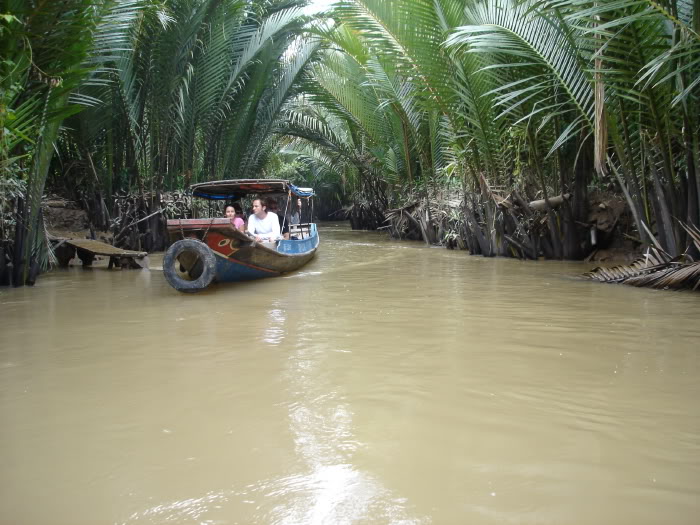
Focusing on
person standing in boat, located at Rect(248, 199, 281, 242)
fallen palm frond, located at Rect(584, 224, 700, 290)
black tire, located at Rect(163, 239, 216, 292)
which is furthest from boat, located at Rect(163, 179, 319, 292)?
fallen palm frond, located at Rect(584, 224, 700, 290)

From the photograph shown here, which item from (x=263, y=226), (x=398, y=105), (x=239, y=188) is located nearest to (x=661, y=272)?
(x=263, y=226)

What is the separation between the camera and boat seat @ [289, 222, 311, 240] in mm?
11981

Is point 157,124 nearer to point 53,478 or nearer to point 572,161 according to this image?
point 572,161

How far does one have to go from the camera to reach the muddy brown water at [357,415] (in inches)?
89.2

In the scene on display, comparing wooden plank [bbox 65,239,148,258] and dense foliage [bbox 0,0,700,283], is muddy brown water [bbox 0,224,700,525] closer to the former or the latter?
dense foliage [bbox 0,0,700,283]

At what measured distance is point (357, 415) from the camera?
3166mm

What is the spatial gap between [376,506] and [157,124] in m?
12.0

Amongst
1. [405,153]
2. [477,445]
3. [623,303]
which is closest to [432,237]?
[405,153]

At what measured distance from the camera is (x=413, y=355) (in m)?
4.32

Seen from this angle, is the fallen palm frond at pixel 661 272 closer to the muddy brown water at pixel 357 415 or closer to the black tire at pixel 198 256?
the muddy brown water at pixel 357 415

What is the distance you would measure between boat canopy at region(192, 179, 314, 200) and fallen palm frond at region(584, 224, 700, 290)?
208 inches

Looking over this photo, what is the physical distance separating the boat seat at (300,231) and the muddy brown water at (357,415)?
18.9 ft

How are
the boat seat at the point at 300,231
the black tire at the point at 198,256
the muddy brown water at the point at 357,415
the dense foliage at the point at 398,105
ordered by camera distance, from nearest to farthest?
1. the muddy brown water at the point at 357,415
2. the dense foliage at the point at 398,105
3. the black tire at the point at 198,256
4. the boat seat at the point at 300,231

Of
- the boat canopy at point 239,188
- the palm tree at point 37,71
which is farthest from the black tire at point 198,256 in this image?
the boat canopy at point 239,188
